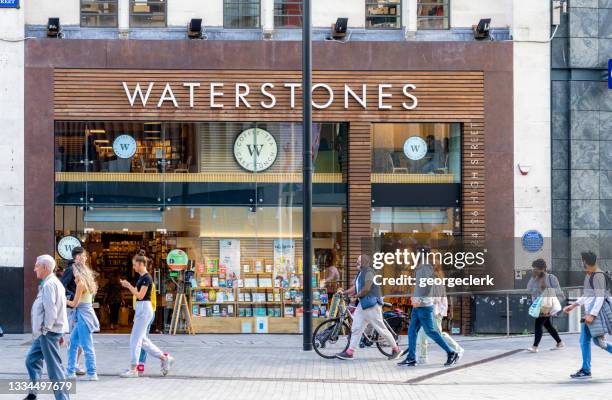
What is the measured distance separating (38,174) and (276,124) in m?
4.99

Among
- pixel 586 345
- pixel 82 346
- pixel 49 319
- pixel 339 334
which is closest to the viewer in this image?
pixel 49 319

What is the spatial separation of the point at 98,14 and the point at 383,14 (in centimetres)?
597

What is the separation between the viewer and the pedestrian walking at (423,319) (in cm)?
1529

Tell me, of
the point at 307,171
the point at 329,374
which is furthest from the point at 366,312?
the point at 307,171

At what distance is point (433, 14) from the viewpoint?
21109 millimetres

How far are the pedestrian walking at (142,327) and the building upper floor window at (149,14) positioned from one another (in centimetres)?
780

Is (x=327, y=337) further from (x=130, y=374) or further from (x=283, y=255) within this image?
(x=283, y=255)

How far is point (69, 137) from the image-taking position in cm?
2066

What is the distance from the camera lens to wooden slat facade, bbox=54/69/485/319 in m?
20.6

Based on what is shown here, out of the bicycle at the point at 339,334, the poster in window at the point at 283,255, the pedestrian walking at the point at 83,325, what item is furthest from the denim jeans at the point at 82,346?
the poster in window at the point at 283,255

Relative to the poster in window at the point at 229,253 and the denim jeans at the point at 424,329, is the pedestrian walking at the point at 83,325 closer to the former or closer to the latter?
the denim jeans at the point at 424,329

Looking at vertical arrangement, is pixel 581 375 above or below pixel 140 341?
below

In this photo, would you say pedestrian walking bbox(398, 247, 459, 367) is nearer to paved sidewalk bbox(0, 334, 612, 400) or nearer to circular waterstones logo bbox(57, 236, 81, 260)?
paved sidewalk bbox(0, 334, 612, 400)

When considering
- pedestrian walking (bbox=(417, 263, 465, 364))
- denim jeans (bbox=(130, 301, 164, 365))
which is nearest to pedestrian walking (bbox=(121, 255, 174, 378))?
denim jeans (bbox=(130, 301, 164, 365))
